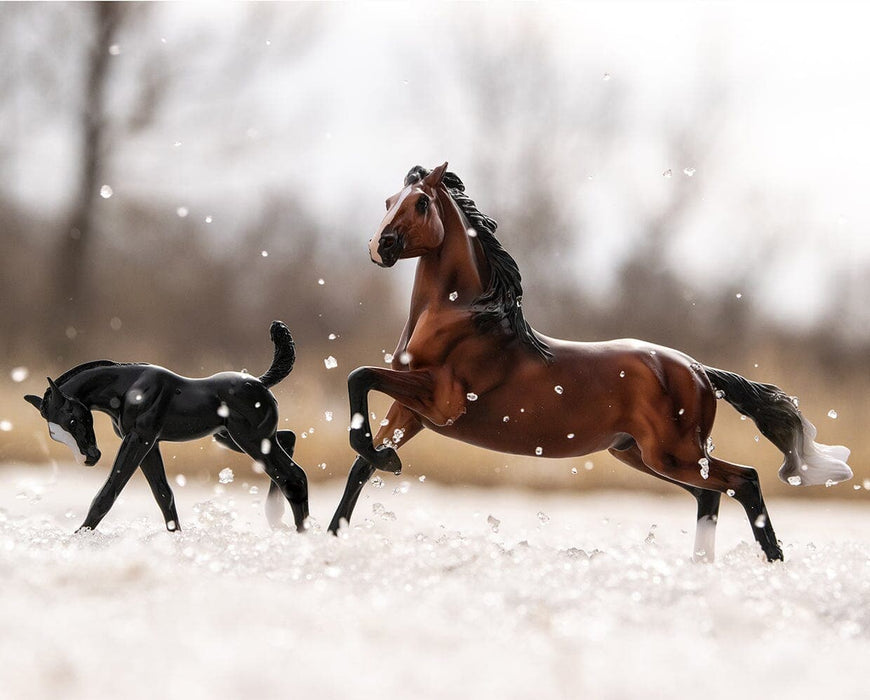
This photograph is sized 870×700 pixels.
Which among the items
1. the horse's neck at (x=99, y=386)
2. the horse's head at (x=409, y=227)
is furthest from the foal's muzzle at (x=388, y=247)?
the horse's neck at (x=99, y=386)

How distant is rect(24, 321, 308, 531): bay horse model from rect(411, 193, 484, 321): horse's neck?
0.42 meters

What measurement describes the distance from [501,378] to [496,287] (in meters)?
0.21

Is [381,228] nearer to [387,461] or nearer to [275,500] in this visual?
[387,461]

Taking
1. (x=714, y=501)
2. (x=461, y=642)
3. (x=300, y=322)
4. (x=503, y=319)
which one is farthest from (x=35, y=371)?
(x=461, y=642)

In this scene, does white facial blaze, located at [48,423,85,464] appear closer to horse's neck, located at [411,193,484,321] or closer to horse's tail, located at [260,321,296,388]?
horse's tail, located at [260,321,296,388]

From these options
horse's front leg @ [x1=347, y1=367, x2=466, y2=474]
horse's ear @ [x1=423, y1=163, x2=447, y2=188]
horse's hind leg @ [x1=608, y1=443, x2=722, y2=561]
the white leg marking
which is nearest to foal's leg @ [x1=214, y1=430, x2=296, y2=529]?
horse's front leg @ [x1=347, y1=367, x2=466, y2=474]

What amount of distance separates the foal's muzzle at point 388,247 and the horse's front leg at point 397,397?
235 millimetres

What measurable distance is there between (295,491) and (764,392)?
1.12 metres

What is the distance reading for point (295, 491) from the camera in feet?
6.20

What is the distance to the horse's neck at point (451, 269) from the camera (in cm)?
188

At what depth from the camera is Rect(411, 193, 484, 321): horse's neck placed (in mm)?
1878

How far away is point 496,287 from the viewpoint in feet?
6.23

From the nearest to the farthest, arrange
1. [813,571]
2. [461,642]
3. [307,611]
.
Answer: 1. [461,642]
2. [307,611]
3. [813,571]

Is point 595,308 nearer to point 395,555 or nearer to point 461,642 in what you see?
point 395,555
